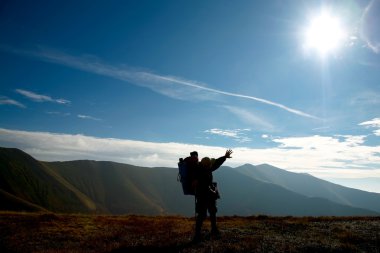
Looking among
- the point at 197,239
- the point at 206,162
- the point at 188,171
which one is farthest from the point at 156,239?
the point at 206,162

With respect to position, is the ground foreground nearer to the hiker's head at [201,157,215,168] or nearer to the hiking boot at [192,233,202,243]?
the hiking boot at [192,233,202,243]

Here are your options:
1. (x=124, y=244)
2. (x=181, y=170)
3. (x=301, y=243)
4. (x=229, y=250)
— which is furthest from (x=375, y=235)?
(x=124, y=244)

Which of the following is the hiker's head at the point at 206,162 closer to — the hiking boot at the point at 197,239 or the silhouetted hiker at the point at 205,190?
Answer: the silhouetted hiker at the point at 205,190

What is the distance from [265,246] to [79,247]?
23.9 feet

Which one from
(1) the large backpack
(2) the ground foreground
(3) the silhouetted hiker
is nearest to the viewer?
(2) the ground foreground

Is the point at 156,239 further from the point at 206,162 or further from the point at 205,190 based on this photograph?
the point at 206,162

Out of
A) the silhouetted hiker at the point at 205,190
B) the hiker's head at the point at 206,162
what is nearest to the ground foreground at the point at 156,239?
the silhouetted hiker at the point at 205,190

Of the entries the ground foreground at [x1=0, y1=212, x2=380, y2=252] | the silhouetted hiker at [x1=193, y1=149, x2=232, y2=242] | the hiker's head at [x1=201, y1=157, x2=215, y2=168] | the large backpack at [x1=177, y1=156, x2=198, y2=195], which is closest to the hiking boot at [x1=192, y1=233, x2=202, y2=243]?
the ground foreground at [x1=0, y1=212, x2=380, y2=252]

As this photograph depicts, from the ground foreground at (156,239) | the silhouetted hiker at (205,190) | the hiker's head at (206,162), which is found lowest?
the ground foreground at (156,239)

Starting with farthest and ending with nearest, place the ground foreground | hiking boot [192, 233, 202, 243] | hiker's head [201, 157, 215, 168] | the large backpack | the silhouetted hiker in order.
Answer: hiker's head [201, 157, 215, 168] < the silhouetted hiker < the large backpack < hiking boot [192, 233, 202, 243] < the ground foreground

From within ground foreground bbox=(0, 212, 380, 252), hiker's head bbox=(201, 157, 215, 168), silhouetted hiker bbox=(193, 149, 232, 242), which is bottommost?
ground foreground bbox=(0, 212, 380, 252)

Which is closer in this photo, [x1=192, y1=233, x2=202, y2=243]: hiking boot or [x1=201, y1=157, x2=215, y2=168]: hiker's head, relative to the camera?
[x1=192, y1=233, x2=202, y2=243]: hiking boot

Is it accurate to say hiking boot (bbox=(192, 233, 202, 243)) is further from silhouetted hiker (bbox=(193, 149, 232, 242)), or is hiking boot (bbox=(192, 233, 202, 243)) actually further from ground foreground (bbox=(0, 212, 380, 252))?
silhouetted hiker (bbox=(193, 149, 232, 242))

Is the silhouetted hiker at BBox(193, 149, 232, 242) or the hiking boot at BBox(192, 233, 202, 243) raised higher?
the silhouetted hiker at BBox(193, 149, 232, 242)
